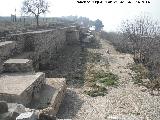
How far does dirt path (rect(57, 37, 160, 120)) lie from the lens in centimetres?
1348

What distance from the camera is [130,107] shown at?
48.0ft

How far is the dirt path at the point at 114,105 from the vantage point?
13484 millimetres

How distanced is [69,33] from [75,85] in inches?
662

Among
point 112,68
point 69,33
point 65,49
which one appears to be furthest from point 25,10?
point 112,68

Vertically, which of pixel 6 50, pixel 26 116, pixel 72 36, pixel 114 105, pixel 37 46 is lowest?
pixel 114 105

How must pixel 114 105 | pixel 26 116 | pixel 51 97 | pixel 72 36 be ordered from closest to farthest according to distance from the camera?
pixel 26 116
pixel 51 97
pixel 114 105
pixel 72 36

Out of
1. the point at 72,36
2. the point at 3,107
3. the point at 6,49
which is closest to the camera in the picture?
the point at 3,107

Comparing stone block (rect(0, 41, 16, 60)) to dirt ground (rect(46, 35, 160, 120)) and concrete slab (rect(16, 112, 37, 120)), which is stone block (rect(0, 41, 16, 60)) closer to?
dirt ground (rect(46, 35, 160, 120))

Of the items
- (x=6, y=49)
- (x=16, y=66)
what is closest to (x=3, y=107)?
Answer: (x=16, y=66)

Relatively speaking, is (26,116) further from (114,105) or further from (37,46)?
(37,46)

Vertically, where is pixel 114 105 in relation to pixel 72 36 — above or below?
below

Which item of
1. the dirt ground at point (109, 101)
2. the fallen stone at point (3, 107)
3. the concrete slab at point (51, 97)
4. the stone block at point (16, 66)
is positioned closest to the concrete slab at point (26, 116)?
the fallen stone at point (3, 107)

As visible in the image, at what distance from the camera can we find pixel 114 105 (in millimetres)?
14891

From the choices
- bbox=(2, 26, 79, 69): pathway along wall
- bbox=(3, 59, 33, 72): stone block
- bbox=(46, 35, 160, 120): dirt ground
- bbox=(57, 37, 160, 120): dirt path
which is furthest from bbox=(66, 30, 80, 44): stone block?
bbox=(3, 59, 33, 72): stone block
